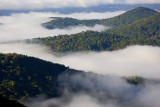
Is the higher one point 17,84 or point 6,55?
point 6,55

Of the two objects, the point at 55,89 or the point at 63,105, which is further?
the point at 55,89

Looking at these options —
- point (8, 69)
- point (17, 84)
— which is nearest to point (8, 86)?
point (17, 84)

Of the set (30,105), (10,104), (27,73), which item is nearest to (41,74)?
(27,73)

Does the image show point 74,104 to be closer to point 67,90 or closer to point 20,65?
point 67,90

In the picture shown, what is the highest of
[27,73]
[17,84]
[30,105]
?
[27,73]

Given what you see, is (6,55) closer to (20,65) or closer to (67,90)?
(20,65)

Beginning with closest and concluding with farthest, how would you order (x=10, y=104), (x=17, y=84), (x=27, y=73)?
(x=10, y=104) < (x=17, y=84) < (x=27, y=73)

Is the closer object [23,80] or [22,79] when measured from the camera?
[23,80]

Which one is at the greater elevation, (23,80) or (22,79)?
(22,79)

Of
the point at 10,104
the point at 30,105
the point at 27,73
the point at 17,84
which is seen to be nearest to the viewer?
the point at 10,104
